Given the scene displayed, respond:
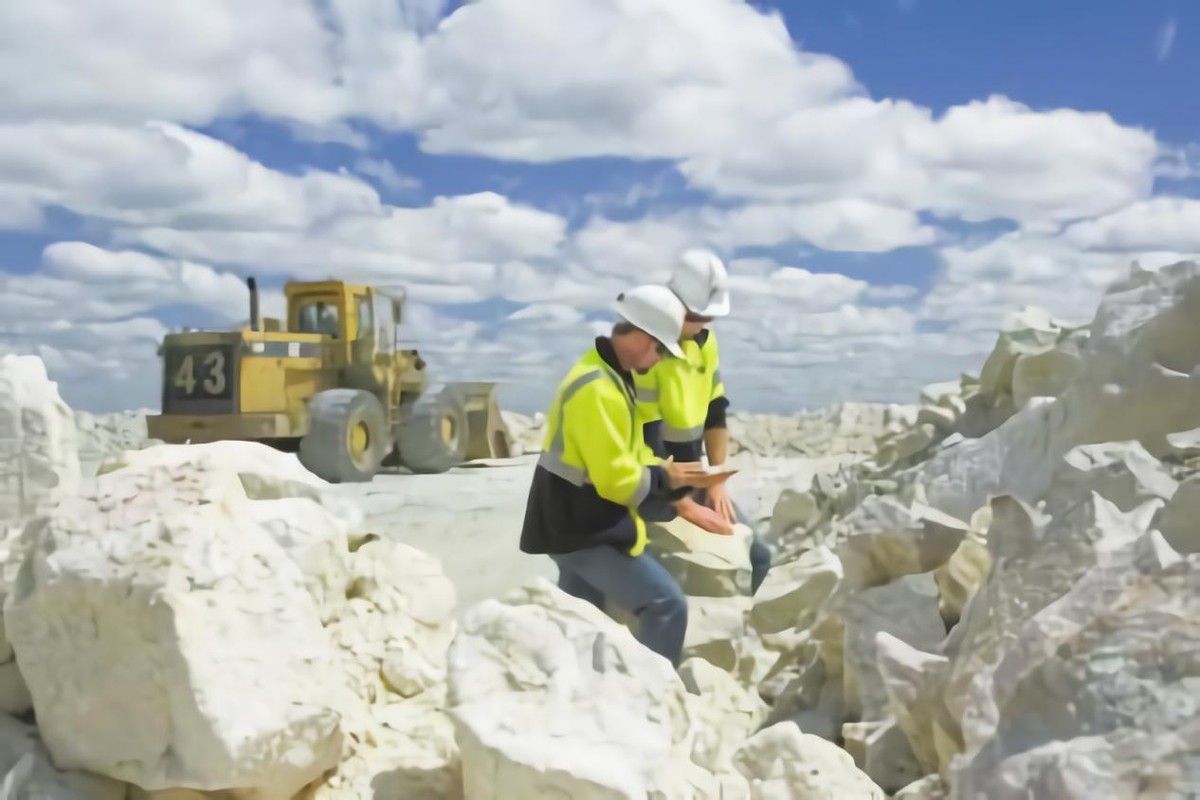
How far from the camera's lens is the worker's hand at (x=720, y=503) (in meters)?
4.03

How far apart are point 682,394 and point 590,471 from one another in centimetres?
111

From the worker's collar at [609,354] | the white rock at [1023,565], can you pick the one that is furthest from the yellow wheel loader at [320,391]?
the white rock at [1023,565]

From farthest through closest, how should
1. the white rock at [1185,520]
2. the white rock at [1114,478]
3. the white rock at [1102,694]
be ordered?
the white rock at [1114,478] → the white rock at [1185,520] → the white rock at [1102,694]

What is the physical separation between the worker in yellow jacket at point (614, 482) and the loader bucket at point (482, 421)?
376 inches

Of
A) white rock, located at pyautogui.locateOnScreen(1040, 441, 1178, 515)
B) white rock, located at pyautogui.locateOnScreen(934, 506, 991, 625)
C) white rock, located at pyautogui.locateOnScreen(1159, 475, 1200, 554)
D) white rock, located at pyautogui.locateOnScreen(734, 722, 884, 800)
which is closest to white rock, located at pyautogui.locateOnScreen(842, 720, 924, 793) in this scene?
white rock, located at pyautogui.locateOnScreen(734, 722, 884, 800)

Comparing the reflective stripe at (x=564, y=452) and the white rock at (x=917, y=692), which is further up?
the reflective stripe at (x=564, y=452)

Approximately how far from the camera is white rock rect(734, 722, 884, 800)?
7.92 feet

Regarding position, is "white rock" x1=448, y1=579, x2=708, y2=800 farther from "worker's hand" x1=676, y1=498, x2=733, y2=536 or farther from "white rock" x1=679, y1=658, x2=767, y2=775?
"worker's hand" x1=676, y1=498, x2=733, y2=536

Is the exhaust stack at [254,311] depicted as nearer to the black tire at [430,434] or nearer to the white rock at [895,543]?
the black tire at [430,434]

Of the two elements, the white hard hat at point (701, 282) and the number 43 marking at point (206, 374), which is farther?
the number 43 marking at point (206, 374)

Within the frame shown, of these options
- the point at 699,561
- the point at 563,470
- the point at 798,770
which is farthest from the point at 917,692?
the point at 699,561

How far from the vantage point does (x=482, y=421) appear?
13.2 meters

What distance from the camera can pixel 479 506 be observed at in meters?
9.31

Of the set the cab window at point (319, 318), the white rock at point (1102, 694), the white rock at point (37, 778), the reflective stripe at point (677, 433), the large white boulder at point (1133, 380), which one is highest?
the cab window at point (319, 318)
